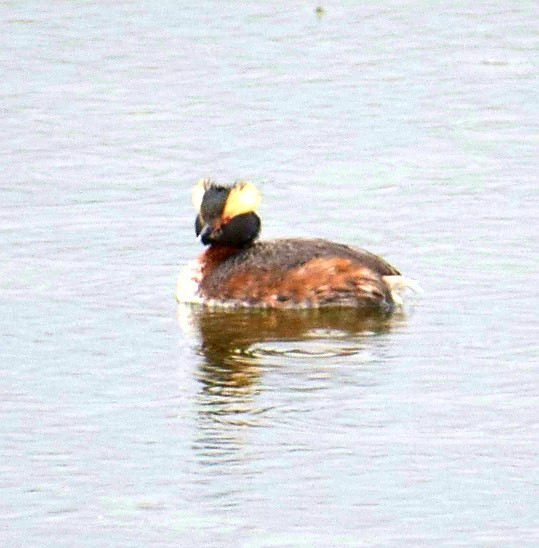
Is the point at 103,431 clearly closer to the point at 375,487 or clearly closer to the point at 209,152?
the point at 375,487

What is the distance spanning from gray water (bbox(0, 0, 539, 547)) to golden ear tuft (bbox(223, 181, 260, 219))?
59 centimetres

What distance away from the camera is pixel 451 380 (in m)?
12.6

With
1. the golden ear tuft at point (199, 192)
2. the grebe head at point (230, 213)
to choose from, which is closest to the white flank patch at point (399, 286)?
the grebe head at point (230, 213)

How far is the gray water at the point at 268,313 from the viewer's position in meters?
10.5

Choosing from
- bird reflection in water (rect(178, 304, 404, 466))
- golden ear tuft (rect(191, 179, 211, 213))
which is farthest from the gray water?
golden ear tuft (rect(191, 179, 211, 213))

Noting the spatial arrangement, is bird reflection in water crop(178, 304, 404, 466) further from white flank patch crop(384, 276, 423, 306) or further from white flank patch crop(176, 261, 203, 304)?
white flank patch crop(384, 276, 423, 306)

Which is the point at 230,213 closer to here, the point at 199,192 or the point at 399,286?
the point at 199,192

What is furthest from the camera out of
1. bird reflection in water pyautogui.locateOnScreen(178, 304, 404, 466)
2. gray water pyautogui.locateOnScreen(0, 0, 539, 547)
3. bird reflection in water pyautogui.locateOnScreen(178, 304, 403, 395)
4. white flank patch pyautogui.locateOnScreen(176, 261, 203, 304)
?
white flank patch pyautogui.locateOnScreen(176, 261, 203, 304)

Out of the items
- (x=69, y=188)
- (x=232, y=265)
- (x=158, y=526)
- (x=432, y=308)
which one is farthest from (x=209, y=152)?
(x=158, y=526)

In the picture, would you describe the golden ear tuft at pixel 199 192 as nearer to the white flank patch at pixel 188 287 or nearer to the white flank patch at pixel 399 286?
the white flank patch at pixel 188 287

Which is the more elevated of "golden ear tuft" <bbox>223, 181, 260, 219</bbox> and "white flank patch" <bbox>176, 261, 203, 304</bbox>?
"golden ear tuft" <bbox>223, 181, 260, 219</bbox>

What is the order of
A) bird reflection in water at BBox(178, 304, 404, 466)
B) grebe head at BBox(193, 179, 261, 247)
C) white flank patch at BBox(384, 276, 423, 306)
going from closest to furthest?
bird reflection in water at BBox(178, 304, 404, 466), white flank patch at BBox(384, 276, 423, 306), grebe head at BBox(193, 179, 261, 247)

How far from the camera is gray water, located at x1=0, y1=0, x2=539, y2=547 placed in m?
10.5

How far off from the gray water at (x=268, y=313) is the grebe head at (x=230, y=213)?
45 centimetres
